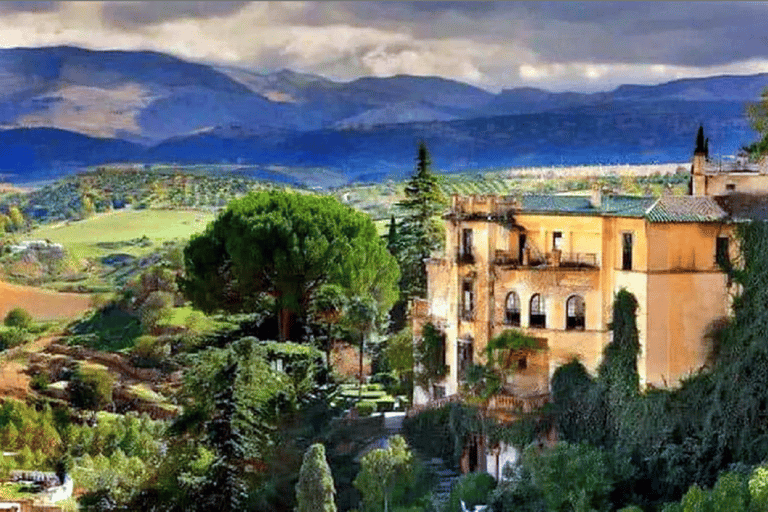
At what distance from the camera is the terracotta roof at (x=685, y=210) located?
1233 inches

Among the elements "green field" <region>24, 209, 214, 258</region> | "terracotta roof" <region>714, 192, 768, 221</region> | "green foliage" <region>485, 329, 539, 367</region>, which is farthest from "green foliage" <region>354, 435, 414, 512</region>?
"green field" <region>24, 209, 214, 258</region>

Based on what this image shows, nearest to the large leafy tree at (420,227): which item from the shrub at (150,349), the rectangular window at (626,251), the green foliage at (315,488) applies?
the shrub at (150,349)

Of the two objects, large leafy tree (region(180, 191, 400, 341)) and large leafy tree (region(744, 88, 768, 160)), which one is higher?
large leafy tree (region(744, 88, 768, 160))

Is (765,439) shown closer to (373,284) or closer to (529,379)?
(529,379)

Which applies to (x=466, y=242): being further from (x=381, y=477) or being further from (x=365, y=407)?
(x=381, y=477)

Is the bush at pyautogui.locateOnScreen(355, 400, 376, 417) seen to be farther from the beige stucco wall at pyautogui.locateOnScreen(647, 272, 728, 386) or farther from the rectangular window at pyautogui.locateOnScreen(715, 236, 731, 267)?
the rectangular window at pyautogui.locateOnScreen(715, 236, 731, 267)

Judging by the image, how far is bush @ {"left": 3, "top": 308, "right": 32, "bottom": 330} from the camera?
264ft

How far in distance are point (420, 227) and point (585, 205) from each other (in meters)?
15.8

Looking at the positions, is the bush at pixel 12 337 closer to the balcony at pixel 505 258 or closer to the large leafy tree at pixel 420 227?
the large leafy tree at pixel 420 227

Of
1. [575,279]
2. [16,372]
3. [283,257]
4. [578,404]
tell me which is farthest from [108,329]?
[578,404]

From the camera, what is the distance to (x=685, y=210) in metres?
31.5

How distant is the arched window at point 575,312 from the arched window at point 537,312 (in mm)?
603

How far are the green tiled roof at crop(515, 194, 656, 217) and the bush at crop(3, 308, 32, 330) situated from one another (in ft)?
163

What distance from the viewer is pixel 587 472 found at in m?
27.2
